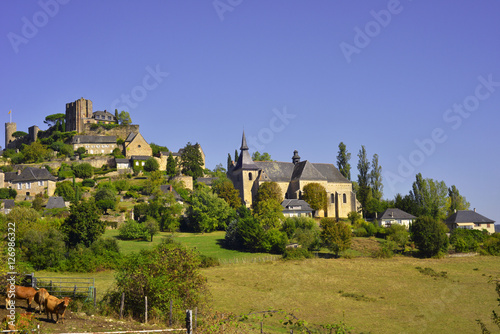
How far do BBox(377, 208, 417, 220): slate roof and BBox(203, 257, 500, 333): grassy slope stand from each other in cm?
1757

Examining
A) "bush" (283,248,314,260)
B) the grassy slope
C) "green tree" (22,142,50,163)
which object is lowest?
the grassy slope

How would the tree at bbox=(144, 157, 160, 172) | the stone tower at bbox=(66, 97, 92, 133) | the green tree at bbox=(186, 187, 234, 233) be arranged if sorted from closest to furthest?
the green tree at bbox=(186, 187, 234, 233), the tree at bbox=(144, 157, 160, 172), the stone tower at bbox=(66, 97, 92, 133)

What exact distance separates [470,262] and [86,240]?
114 ft

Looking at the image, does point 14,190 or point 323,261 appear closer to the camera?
point 323,261

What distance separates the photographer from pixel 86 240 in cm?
4047

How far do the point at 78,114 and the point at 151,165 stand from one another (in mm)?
26875

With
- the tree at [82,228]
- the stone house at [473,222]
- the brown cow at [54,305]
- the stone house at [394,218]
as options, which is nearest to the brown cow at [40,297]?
the brown cow at [54,305]

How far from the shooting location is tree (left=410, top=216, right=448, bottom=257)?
1918 inches

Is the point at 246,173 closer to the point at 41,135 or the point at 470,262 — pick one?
the point at 470,262

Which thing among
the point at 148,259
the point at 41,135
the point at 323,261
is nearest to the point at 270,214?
the point at 323,261

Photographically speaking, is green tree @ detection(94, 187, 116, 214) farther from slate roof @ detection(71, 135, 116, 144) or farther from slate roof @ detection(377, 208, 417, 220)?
slate roof @ detection(377, 208, 417, 220)

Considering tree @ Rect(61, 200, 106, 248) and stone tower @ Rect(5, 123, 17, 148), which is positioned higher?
stone tower @ Rect(5, 123, 17, 148)

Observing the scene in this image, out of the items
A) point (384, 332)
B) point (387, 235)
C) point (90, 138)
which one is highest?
point (90, 138)

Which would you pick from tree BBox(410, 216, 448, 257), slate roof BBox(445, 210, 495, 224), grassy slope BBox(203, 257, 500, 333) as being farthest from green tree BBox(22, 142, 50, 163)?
slate roof BBox(445, 210, 495, 224)
